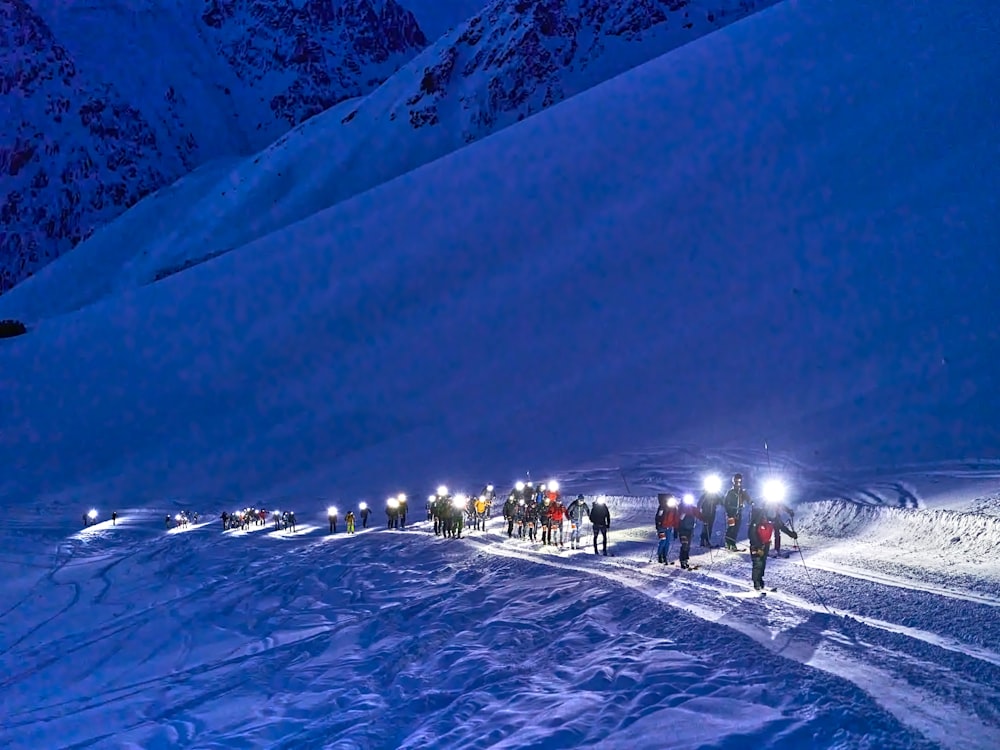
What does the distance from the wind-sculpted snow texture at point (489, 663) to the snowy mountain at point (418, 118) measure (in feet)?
288

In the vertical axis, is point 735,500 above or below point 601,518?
above

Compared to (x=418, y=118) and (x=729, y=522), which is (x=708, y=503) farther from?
(x=418, y=118)

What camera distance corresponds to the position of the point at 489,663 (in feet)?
31.8

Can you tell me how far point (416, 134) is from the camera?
108 metres

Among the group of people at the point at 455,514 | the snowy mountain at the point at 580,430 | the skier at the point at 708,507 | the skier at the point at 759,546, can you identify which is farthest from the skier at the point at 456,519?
the skier at the point at 759,546

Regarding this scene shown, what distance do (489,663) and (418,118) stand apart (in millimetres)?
109294

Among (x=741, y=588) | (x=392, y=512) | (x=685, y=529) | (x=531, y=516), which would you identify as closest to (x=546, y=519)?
(x=531, y=516)

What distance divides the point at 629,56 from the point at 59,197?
4973 inches

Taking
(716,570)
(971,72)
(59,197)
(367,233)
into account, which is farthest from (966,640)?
(59,197)

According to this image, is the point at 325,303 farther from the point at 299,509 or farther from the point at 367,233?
the point at 299,509

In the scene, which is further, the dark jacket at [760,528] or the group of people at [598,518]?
the group of people at [598,518]

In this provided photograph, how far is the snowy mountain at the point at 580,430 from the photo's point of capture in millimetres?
8719

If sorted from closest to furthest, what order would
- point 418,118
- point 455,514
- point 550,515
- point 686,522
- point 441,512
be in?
1. point 686,522
2. point 550,515
3. point 455,514
4. point 441,512
5. point 418,118

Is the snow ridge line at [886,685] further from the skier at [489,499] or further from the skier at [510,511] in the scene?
the skier at [489,499]
